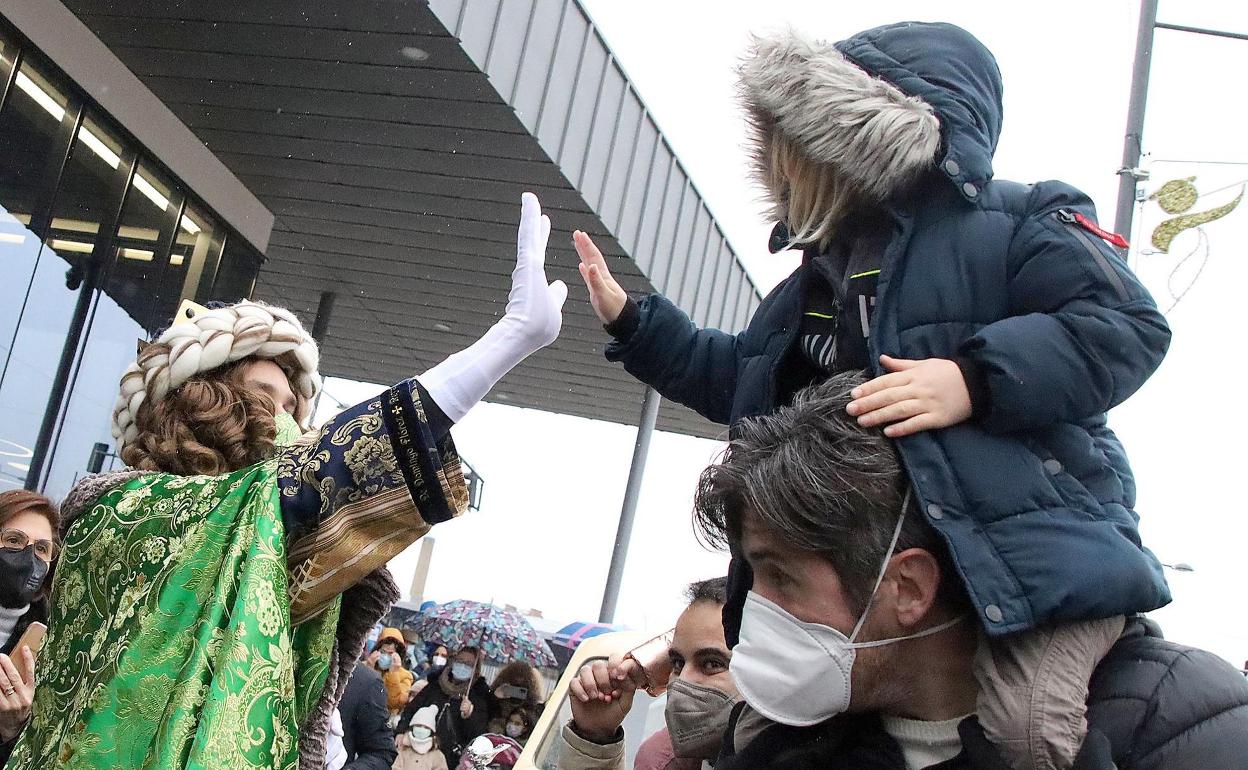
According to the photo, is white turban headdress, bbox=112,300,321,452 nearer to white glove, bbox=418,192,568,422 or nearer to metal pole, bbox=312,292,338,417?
white glove, bbox=418,192,568,422

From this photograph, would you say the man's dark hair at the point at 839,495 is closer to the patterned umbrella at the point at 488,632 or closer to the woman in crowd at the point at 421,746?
the woman in crowd at the point at 421,746

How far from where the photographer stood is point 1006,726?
167cm

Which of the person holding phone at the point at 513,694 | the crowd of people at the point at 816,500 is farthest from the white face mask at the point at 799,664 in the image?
the person holding phone at the point at 513,694

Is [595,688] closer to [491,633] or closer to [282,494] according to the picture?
[282,494]

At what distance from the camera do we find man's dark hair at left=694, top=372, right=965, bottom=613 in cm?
183

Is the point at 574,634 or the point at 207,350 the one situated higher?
the point at 207,350

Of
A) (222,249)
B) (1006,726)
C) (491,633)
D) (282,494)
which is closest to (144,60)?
(222,249)

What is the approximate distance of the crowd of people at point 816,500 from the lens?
174 centimetres

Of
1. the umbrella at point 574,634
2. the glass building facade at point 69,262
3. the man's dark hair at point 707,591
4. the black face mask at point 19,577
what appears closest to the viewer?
the man's dark hair at point 707,591

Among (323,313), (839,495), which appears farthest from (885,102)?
(323,313)

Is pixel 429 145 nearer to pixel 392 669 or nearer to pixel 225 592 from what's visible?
pixel 392 669

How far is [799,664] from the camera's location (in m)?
1.84

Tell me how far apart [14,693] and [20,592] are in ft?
1.99

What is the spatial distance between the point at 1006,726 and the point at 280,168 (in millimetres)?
10269
